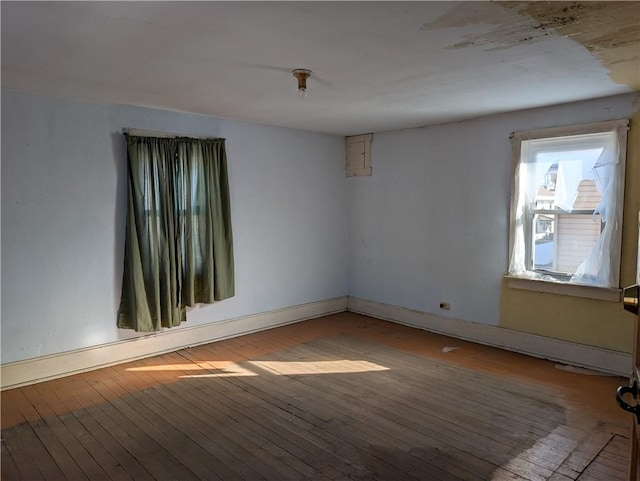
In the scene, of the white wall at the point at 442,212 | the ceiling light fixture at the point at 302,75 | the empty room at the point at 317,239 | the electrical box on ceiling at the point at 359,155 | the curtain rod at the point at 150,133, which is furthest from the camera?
the electrical box on ceiling at the point at 359,155

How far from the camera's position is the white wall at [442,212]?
4738 mm

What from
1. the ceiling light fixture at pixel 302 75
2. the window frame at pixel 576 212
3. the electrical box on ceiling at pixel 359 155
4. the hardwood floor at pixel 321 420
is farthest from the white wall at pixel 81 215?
the window frame at pixel 576 212

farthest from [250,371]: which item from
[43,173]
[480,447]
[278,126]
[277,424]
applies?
[278,126]

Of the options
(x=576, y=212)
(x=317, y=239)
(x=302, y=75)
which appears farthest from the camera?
(x=317, y=239)

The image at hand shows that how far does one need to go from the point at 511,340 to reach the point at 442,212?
163 centimetres

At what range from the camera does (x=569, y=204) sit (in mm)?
4277

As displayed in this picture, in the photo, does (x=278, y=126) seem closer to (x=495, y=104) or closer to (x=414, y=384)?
(x=495, y=104)

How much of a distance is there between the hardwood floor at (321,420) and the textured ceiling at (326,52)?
2515 mm

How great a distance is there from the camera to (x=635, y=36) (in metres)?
2.53

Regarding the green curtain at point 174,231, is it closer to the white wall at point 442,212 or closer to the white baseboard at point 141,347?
the white baseboard at point 141,347

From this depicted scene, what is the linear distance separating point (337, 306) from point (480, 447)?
3.66 m

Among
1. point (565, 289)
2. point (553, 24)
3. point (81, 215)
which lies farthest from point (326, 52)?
point (565, 289)

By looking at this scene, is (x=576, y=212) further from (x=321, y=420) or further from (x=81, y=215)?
(x=81, y=215)

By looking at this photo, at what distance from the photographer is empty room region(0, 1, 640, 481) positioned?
2602 mm
